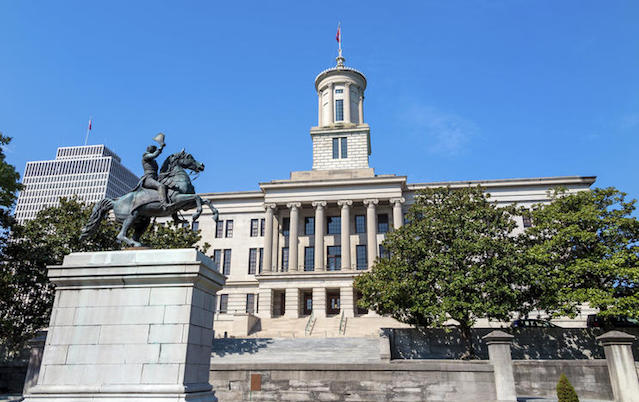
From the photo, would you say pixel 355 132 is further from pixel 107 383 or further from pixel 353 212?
pixel 107 383

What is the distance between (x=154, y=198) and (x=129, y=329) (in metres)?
3.20

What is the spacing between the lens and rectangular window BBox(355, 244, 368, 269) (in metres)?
47.8

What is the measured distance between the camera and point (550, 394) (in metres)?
20.0

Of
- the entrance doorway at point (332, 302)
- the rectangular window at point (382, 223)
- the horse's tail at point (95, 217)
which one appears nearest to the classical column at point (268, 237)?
the entrance doorway at point (332, 302)

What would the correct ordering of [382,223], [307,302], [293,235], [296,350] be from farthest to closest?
[382,223], [293,235], [307,302], [296,350]

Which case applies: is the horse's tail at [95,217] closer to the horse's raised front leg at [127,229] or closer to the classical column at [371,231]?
the horse's raised front leg at [127,229]

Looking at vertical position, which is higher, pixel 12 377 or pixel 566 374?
pixel 566 374

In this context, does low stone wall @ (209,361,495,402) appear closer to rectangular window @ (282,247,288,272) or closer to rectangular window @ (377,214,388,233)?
rectangular window @ (282,247,288,272)

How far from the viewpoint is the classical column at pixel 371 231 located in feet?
150

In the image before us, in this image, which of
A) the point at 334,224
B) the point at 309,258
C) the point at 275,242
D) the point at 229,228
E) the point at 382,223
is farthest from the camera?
the point at 229,228

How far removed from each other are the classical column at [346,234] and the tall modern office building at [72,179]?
416ft

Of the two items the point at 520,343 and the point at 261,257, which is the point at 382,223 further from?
the point at 520,343

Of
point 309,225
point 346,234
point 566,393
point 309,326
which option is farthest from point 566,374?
point 309,225

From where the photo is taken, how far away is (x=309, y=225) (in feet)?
168
